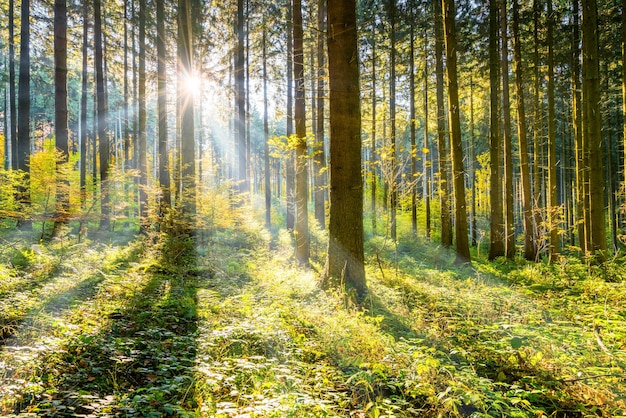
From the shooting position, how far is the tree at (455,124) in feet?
33.2

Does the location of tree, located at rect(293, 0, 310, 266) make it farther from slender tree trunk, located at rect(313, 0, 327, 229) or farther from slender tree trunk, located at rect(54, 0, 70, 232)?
slender tree trunk, located at rect(54, 0, 70, 232)

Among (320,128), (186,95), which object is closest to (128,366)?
(186,95)

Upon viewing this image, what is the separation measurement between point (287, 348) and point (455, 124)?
30.7 feet

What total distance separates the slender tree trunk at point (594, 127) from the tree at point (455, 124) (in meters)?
3.24

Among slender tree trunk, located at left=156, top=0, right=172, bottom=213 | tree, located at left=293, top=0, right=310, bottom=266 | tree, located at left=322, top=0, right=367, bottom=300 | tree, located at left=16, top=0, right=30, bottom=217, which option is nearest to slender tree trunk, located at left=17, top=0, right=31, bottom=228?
tree, located at left=16, top=0, right=30, bottom=217

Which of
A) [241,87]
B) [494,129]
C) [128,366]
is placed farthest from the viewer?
[241,87]

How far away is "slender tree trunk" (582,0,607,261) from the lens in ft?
29.3

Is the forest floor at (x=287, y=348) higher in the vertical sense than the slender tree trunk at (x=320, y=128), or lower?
lower

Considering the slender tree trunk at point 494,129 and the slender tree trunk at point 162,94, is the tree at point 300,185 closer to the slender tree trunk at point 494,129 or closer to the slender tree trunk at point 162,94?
the slender tree trunk at point 162,94

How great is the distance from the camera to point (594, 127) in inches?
364

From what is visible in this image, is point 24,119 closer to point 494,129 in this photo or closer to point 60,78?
point 60,78

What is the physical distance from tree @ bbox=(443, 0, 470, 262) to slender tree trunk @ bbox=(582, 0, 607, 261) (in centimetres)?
324

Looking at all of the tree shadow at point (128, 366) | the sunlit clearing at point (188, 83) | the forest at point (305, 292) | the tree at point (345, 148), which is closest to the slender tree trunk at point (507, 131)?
the forest at point (305, 292)

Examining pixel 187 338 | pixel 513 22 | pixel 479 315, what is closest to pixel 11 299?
pixel 187 338
